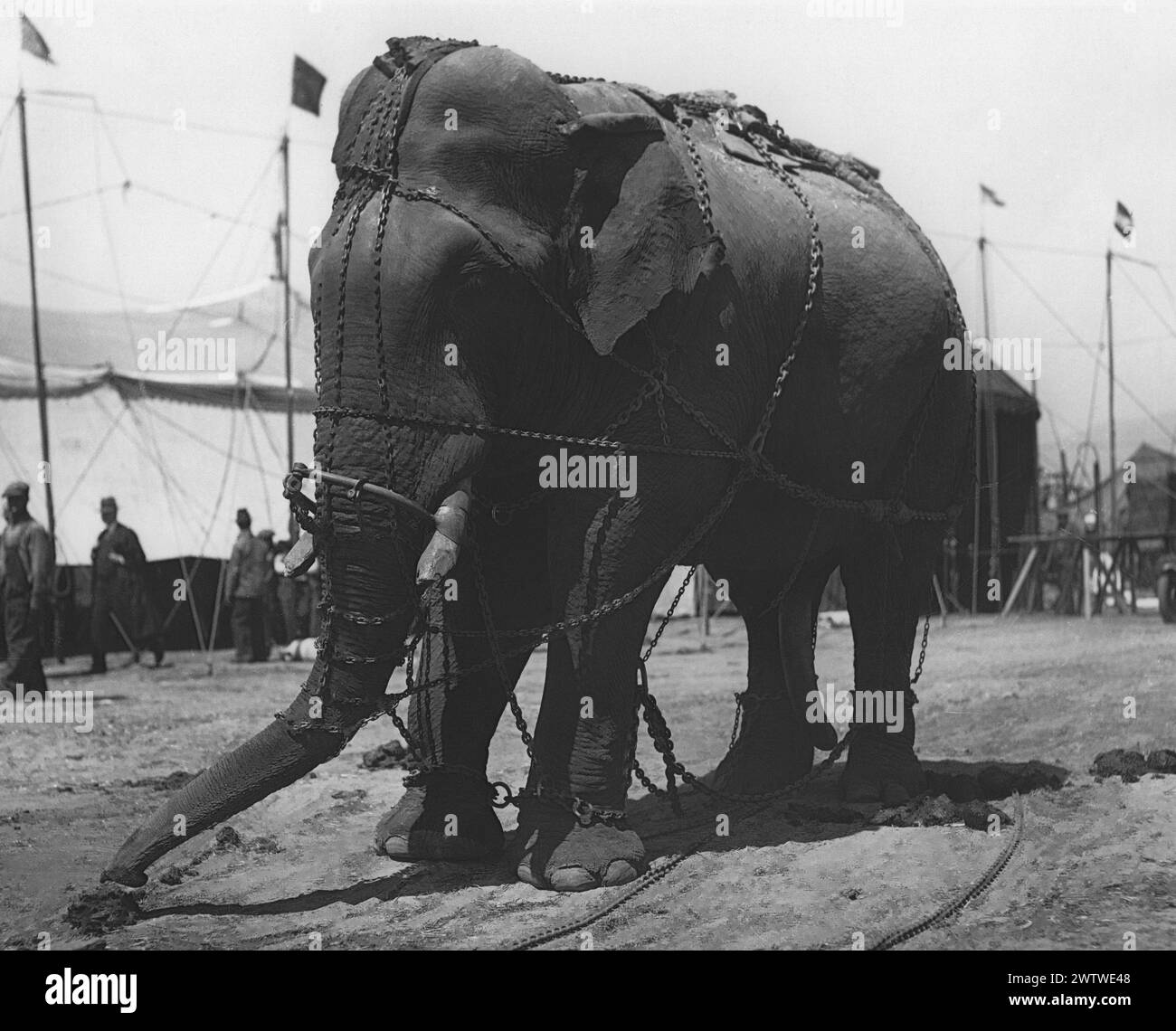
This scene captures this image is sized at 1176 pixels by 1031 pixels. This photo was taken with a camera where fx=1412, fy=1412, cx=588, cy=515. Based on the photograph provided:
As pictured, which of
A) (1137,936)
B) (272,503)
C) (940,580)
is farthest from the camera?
(940,580)

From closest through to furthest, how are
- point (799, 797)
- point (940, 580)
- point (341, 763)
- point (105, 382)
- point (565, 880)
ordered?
point (565, 880) < point (799, 797) < point (341, 763) < point (105, 382) < point (940, 580)

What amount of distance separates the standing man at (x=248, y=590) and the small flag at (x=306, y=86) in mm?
5706

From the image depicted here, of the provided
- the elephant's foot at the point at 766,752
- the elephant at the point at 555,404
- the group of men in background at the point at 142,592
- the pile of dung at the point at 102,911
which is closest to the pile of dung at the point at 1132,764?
the elephant at the point at 555,404

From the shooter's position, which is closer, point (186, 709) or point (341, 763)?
point (341, 763)

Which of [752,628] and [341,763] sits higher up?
[752,628]

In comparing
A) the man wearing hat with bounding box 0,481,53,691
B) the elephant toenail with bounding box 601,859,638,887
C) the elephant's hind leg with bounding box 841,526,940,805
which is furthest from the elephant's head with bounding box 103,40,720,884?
the man wearing hat with bounding box 0,481,53,691

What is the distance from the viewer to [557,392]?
6207mm

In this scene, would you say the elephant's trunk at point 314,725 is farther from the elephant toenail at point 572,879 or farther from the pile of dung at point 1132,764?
the pile of dung at point 1132,764

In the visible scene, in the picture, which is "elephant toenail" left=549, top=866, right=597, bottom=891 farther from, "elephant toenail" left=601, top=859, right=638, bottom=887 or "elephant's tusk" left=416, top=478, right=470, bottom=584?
"elephant's tusk" left=416, top=478, right=470, bottom=584

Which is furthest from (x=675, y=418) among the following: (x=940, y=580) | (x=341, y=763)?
(x=940, y=580)

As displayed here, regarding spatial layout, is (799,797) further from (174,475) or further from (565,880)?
(174,475)

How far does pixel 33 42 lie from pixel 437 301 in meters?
12.6

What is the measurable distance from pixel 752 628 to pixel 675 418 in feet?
8.09

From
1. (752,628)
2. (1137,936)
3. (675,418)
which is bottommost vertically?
(1137,936)
